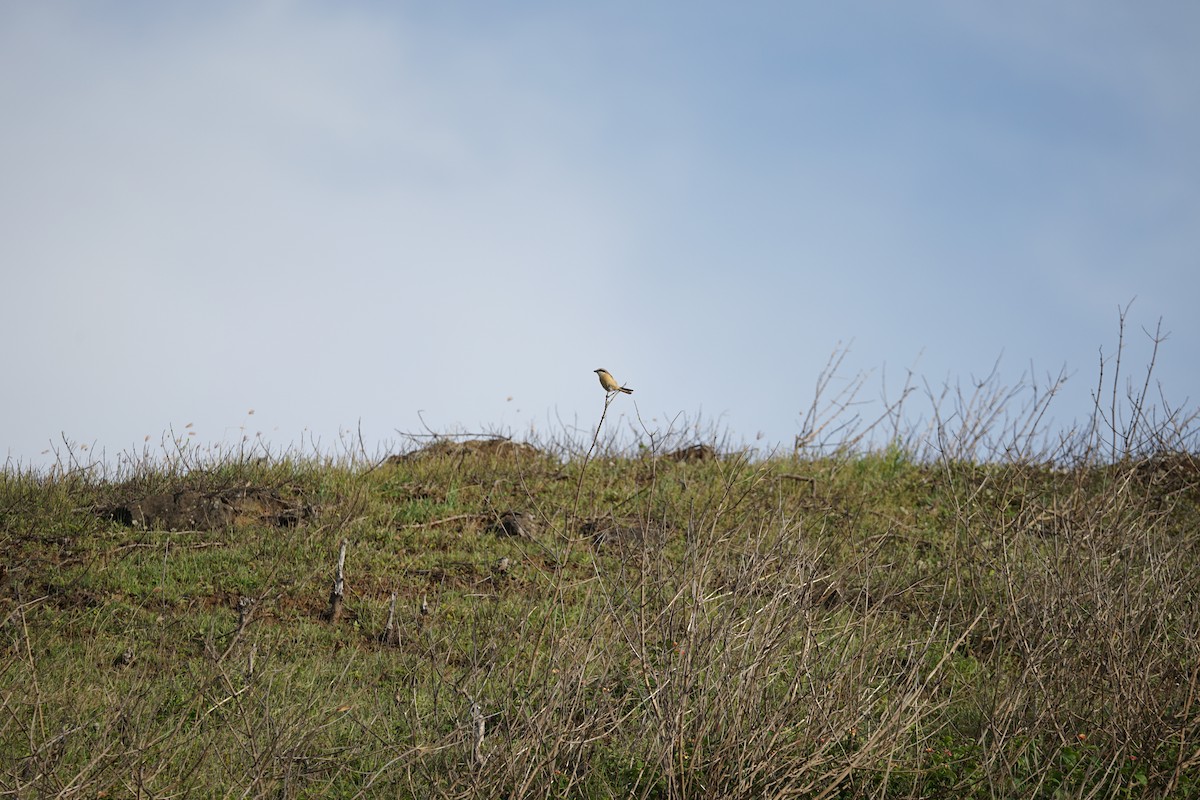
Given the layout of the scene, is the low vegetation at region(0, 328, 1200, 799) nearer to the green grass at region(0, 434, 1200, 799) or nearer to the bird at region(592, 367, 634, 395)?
the green grass at region(0, 434, 1200, 799)

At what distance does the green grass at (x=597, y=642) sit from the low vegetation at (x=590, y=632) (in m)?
0.04

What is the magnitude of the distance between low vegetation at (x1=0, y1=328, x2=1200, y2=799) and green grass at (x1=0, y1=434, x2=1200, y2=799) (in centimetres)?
4

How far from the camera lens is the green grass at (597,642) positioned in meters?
4.64

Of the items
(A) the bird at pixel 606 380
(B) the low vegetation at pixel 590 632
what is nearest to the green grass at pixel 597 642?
(B) the low vegetation at pixel 590 632

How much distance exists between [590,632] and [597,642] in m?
0.32

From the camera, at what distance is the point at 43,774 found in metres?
4.02

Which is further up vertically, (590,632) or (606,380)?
(606,380)

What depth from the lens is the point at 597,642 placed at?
568 cm

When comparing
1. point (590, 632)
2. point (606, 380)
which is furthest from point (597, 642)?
point (606, 380)

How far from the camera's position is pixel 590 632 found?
5.39 metres

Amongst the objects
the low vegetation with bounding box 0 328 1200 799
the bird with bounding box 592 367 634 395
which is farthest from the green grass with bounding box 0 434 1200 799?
the bird with bounding box 592 367 634 395

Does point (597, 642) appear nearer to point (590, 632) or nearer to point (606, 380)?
point (590, 632)

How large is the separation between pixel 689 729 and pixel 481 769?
1.00 meters

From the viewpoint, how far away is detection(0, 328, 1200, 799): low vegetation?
15.3ft
